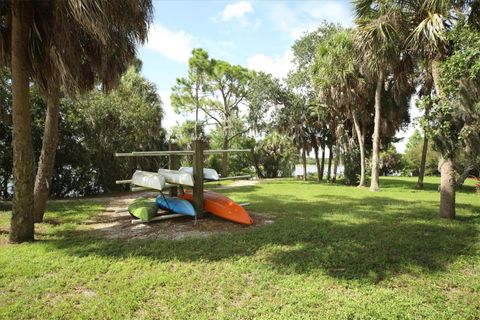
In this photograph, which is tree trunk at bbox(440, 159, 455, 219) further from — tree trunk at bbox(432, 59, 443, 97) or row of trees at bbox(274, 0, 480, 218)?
tree trunk at bbox(432, 59, 443, 97)

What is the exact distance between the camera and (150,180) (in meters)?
7.52

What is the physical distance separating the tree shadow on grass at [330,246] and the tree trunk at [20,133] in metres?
0.78

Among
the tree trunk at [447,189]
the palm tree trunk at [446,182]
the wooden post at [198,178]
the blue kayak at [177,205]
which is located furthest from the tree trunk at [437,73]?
the blue kayak at [177,205]

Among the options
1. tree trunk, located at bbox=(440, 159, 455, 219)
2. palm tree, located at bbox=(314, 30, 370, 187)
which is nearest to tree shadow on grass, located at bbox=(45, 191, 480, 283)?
tree trunk, located at bbox=(440, 159, 455, 219)

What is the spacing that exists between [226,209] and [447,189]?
5405 mm

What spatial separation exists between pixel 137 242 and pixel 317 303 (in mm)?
3729

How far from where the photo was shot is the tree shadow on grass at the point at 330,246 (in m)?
4.56

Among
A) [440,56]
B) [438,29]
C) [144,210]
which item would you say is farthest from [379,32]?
[144,210]

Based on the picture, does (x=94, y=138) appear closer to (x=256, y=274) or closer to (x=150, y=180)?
(x=150, y=180)

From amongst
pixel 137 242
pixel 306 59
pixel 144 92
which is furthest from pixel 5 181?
pixel 306 59

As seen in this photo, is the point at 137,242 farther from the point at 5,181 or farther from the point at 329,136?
the point at 329,136

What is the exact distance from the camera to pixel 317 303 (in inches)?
138

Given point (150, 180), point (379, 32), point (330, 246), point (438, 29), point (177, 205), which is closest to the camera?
point (330, 246)

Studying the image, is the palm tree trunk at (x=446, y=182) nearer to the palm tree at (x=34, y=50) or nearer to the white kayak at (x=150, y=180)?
the white kayak at (x=150, y=180)
